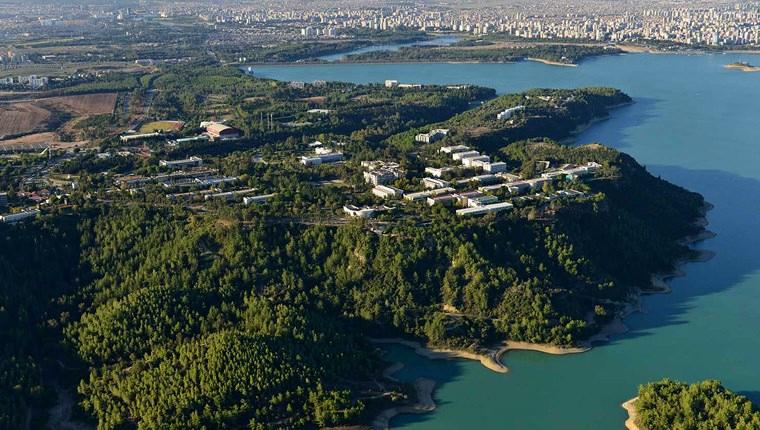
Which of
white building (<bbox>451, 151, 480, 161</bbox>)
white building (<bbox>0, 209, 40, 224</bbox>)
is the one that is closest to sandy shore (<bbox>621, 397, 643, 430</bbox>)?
white building (<bbox>451, 151, 480, 161</bbox>)

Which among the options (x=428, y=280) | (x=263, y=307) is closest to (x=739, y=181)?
(x=428, y=280)

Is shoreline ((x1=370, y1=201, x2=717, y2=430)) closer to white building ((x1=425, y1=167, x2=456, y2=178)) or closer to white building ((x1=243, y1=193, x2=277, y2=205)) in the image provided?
white building ((x1=243, y1=193, x2=277, y2=205))

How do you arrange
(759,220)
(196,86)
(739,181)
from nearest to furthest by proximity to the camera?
(759,220) < (739,181) < (196,86)

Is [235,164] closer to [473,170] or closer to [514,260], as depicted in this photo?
[473,170]

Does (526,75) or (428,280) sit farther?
(526,75)

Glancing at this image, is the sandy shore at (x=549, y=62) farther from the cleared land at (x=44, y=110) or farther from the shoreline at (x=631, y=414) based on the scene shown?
the shoreline at (x=631, y=414)

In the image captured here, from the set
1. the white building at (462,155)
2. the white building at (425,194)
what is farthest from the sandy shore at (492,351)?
the white building at (462,155)

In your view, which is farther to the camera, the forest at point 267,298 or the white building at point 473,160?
the white building at point 473,160

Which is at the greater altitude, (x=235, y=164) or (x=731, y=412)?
(x=235, y=164)
